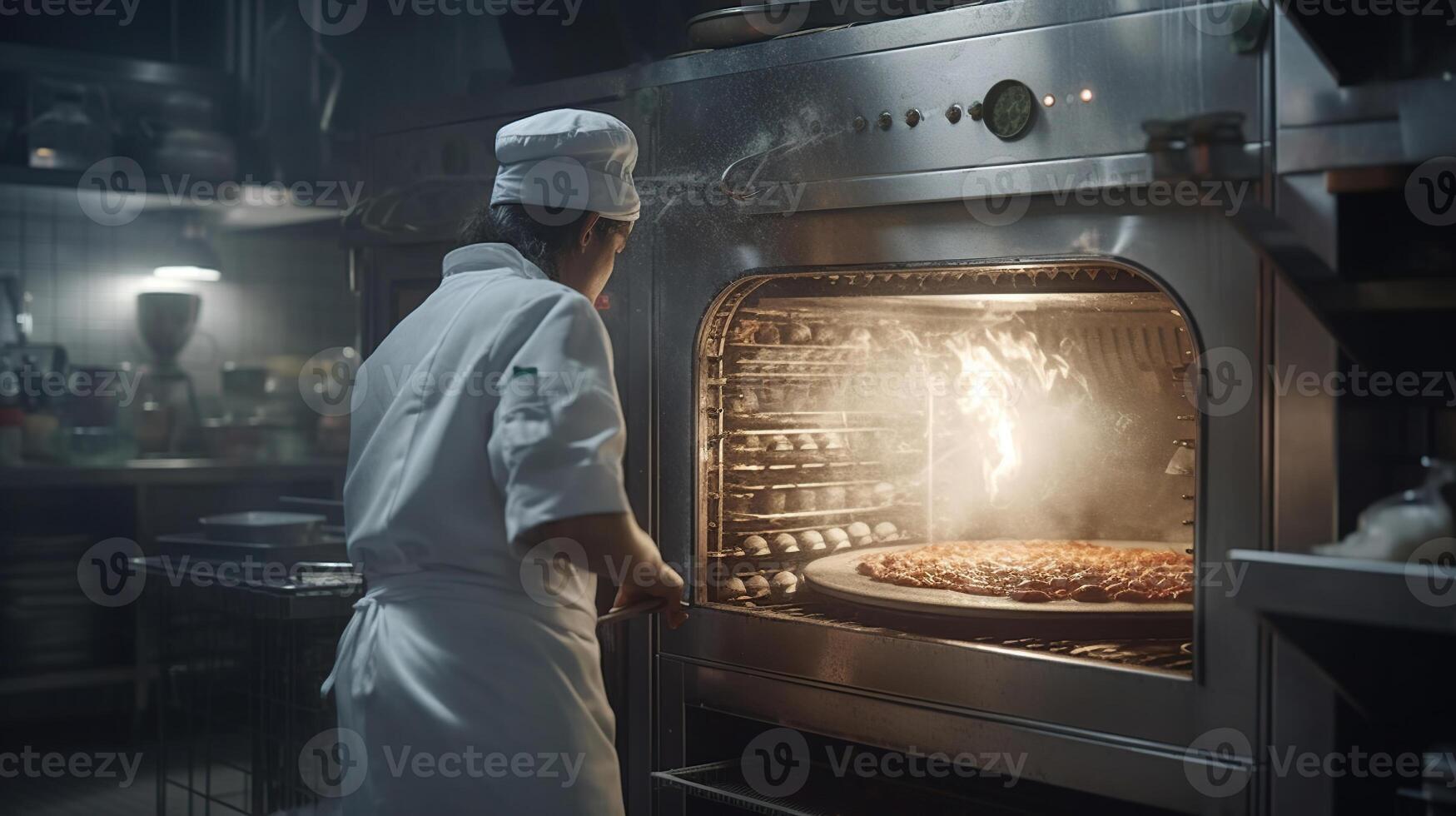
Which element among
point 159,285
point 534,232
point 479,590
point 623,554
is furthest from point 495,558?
point 159,285

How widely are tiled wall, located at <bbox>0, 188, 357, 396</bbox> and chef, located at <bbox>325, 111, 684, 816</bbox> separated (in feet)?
12.1

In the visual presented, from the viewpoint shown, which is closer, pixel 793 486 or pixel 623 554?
pixel 623 554

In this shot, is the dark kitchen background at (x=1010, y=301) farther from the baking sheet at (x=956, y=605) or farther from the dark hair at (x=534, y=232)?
the dark hair at (x=534, y=232)

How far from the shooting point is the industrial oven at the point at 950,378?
1.62 metres

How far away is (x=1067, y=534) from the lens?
248 cm

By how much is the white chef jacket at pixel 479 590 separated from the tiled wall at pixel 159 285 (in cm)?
373

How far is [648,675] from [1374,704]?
A: 1211 millimetres

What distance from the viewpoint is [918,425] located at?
2.53 m

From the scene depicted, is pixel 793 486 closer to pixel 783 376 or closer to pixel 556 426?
pixel 783 376

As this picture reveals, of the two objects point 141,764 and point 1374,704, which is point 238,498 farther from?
point 1374,704

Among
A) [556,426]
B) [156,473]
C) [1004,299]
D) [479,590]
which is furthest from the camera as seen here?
[156,473]

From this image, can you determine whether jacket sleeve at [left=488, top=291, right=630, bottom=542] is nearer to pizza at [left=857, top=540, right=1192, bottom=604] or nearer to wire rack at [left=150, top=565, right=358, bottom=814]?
pizza at [left=857, top=540, right=1192, bottom=604]

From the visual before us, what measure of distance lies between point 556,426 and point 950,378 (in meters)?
1.04

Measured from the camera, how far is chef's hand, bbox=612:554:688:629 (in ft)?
5.94
